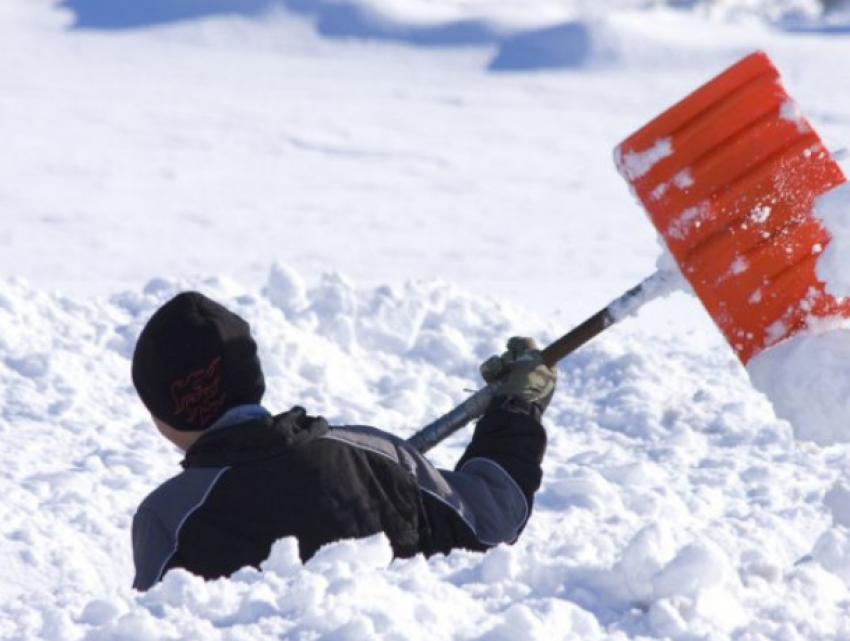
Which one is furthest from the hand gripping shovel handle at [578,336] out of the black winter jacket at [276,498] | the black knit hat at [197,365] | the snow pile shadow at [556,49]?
the snow pile shadow at [556,49]

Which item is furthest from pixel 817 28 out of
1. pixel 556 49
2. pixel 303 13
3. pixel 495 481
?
pixel 495 481

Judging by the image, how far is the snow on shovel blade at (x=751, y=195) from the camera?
2.97 metres

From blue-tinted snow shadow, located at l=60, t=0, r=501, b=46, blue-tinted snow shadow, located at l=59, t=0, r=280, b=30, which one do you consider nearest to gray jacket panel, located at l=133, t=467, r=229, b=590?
blue-tinted snow shadow, located at l=60, t=0, r=501, b=46

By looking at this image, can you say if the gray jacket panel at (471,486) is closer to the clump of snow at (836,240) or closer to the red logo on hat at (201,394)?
the red logo on hat at (201,394)

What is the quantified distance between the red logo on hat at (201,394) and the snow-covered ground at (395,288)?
0.27 m

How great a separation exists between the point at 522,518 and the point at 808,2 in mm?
10349

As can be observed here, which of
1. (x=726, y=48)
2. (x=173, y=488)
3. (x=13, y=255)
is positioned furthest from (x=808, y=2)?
(x=173, y=488)

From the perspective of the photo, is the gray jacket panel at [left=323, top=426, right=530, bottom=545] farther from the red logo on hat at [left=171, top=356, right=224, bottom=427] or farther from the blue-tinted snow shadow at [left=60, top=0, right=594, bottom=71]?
the blue-tinted snow shadow at [left=60, top=0, right=594, bottom=71]

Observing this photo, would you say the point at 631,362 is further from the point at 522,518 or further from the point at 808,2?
the point at 808,2

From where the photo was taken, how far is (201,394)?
2.43 metres

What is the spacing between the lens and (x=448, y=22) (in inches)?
Answer: 449

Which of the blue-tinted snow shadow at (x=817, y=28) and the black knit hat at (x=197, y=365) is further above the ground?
the black knit hat at (x=197, y=365)

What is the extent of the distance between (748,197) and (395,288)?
2.58 metres

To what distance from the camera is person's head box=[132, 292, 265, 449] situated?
7.97ft
